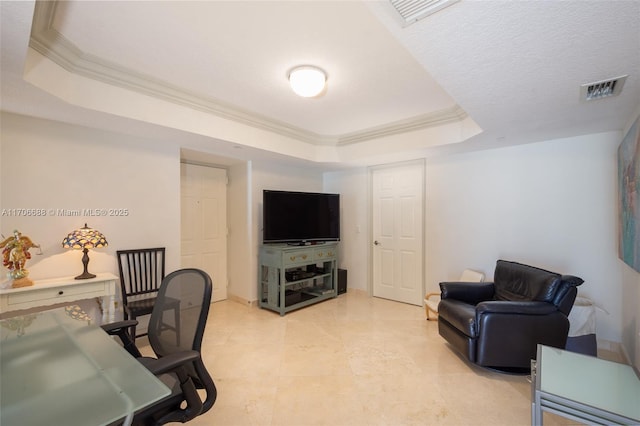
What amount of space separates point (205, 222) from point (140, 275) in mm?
1358

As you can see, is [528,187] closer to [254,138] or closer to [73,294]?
[254,138]

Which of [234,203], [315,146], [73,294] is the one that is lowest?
[73,294]

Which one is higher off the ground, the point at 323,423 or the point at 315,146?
the point at 315,146

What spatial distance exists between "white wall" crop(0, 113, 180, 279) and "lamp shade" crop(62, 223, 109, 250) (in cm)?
25

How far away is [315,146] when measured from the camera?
4293 millimetres

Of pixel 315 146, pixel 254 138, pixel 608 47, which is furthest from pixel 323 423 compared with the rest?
pixel 315 146

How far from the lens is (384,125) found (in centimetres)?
373

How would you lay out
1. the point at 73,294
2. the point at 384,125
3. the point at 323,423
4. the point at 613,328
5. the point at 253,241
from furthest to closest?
the point at 253,241 < the point at 384,125 < the point at 613,328 < the point at 73,294 < the point at 323,423

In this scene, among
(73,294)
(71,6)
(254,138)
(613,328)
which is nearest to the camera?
(71,6)

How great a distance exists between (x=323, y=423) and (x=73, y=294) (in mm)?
2285

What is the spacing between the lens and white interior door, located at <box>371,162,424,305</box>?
4219 mm

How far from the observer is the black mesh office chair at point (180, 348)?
1.26m

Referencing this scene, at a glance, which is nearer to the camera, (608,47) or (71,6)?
(608,47)

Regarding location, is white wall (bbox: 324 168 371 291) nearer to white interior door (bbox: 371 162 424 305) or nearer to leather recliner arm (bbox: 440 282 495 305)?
white interior door (bbox: 371 162 424 305)
